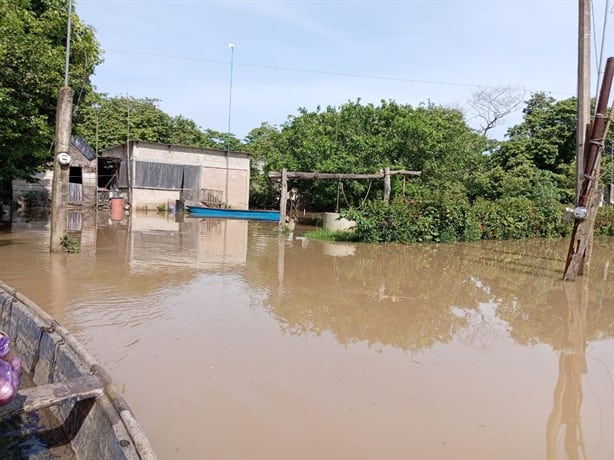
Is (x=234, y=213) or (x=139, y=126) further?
(x=139, y=126)

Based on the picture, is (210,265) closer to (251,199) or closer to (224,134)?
(251,199)

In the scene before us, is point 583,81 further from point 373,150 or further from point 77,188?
point 77,188

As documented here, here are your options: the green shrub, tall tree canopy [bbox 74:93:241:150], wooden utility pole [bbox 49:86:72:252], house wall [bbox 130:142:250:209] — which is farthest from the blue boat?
the green shrub

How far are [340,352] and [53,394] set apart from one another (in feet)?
9.42

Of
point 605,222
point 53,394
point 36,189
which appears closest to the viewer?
point 53,394

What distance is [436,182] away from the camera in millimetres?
21406

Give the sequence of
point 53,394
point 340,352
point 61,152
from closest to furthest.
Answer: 1. point 53,394
2. point 340,352
3. point 61,152

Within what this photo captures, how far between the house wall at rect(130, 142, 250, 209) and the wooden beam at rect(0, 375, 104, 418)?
2366cm

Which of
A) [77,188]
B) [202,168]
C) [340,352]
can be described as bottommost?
[340,352]

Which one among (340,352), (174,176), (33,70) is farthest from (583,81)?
(174,176)

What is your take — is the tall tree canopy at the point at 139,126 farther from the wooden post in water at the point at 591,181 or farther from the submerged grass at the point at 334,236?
→ the wooden post in water at the point at 591,181

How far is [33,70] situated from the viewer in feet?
34.4

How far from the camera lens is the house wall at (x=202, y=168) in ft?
83.2

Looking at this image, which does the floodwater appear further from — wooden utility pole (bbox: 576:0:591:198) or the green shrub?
the green shrub
